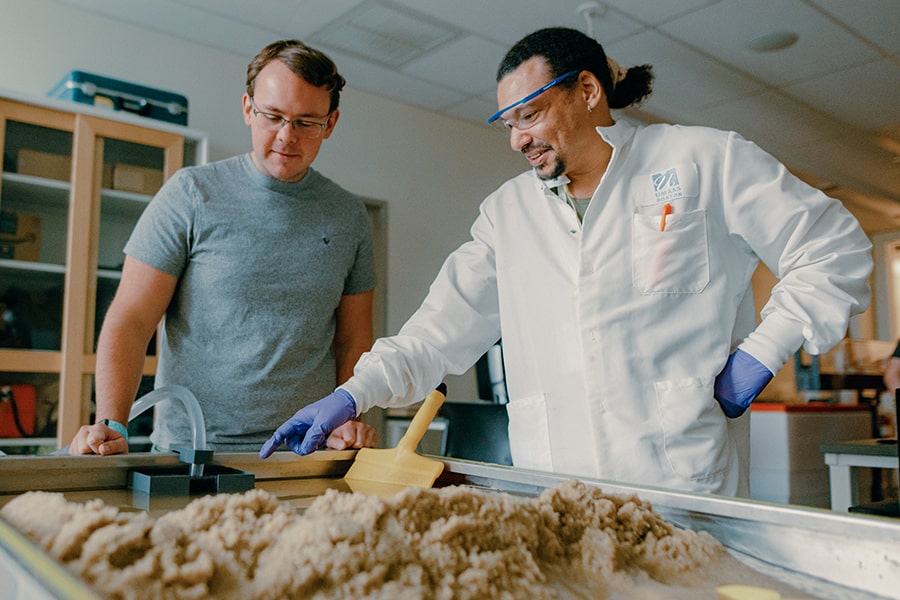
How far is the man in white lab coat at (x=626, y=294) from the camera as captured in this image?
1.18m

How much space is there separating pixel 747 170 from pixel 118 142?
2.51 m

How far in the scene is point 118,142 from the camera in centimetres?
292

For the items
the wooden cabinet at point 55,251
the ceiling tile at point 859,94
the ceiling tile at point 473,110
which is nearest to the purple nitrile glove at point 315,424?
the wooden cabinet at point 55,251

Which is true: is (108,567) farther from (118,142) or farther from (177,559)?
(118,142)

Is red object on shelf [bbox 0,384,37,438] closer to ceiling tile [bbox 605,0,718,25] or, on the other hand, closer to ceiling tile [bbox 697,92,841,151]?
ceiling tile [bbox 605,0,718,25]

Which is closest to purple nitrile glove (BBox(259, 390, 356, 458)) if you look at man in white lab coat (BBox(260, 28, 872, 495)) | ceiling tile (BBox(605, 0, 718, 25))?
man in white lab coat (BBox(260, 28, 872, 495))

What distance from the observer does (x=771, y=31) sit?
3.33m

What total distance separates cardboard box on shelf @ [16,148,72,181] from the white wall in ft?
1.28

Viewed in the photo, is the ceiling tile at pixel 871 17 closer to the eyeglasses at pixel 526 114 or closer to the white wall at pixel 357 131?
the white wall at pixel 357 131

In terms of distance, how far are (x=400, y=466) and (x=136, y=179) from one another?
8.04 feet

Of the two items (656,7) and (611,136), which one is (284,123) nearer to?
(611,136)

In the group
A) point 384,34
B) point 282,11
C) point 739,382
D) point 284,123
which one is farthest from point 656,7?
point 739,382

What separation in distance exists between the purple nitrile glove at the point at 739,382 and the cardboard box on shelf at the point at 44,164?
2.55 metres

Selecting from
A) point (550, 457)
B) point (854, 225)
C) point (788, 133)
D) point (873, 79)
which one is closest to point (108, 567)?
point (550, 457)
